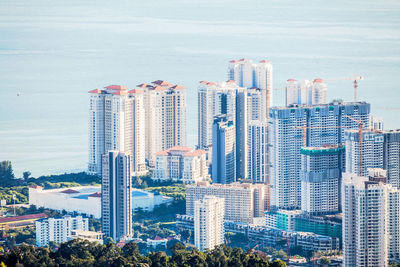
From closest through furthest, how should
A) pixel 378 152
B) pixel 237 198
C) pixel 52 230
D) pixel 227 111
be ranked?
pixel 52 230 → pixel 378 152 → pixel 237 198 → pixel 227 111

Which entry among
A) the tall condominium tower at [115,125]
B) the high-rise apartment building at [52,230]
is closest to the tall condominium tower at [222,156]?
the tall condominium tower at [115,125]

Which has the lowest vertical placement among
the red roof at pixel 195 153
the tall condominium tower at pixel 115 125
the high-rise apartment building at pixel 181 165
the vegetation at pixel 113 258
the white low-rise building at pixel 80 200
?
the vegetation at pixel 113 258

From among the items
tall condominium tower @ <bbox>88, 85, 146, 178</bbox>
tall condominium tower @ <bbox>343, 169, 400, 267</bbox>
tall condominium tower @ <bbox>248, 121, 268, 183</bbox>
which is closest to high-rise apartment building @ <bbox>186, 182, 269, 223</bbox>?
tall condominium tower @ <bbox>248, 121, 268, 183</bbox>

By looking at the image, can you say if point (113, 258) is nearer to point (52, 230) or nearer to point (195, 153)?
point (52, 230)

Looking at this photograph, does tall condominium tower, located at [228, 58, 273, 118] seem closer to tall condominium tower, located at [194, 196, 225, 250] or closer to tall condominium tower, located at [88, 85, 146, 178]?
tall condominium tower, located at [88, 85, 146, 178]

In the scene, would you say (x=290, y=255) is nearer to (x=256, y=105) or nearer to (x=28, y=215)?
(x=28, y=215)

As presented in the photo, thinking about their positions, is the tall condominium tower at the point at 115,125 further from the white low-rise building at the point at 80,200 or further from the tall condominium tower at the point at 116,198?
the tall condominium tower at the point at 116,198

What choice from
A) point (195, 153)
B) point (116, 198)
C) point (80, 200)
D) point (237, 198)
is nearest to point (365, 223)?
point (237, 198)
